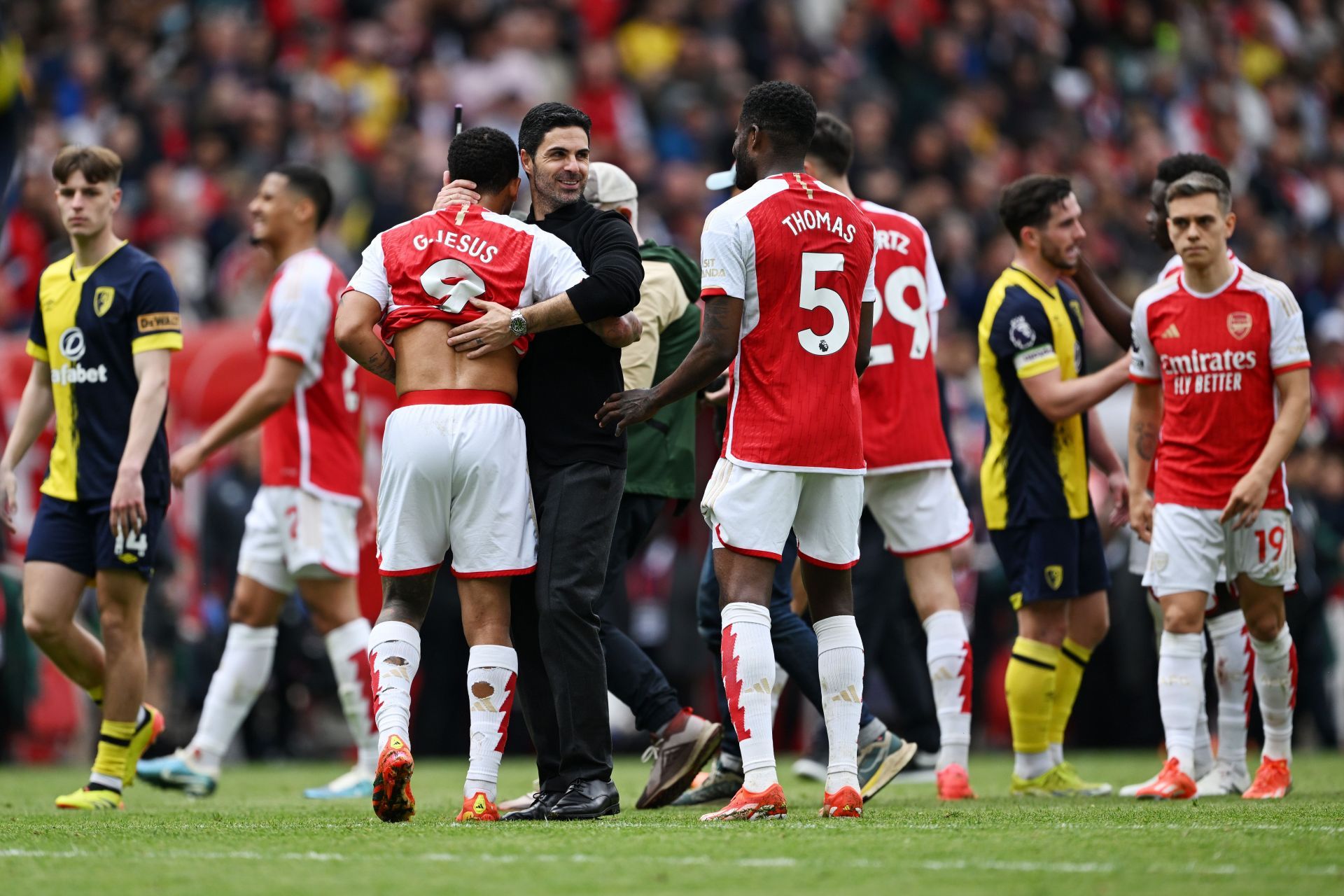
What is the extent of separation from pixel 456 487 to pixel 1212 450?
3.25 metres

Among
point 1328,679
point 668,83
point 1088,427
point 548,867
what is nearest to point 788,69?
point 668,83

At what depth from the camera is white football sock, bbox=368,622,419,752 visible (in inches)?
240

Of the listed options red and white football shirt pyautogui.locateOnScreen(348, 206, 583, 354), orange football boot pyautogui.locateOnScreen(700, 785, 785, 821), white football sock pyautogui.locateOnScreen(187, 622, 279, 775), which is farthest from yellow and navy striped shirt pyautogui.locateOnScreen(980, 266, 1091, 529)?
white football sock pyautogui.locateOnScreen(187, 622, 279, 775)

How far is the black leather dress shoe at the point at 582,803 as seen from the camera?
6289mm

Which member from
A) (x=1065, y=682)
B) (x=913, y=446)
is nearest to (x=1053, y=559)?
(x=1065, y=682)

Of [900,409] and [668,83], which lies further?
[668,83]

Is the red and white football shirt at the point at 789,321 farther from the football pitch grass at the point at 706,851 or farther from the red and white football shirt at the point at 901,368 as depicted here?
the red and white football shirt at the point at 901,368

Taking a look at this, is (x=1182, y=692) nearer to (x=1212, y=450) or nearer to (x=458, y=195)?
(x=1212, y=450)

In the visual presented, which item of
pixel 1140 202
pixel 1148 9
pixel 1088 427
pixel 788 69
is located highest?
pixel 1148 9

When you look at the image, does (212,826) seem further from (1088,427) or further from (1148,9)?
(1148,9)

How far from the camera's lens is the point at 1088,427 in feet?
27.5

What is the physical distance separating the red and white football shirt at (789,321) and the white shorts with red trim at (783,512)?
62 millimetres

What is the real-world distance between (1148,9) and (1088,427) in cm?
1692

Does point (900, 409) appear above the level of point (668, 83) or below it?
below
